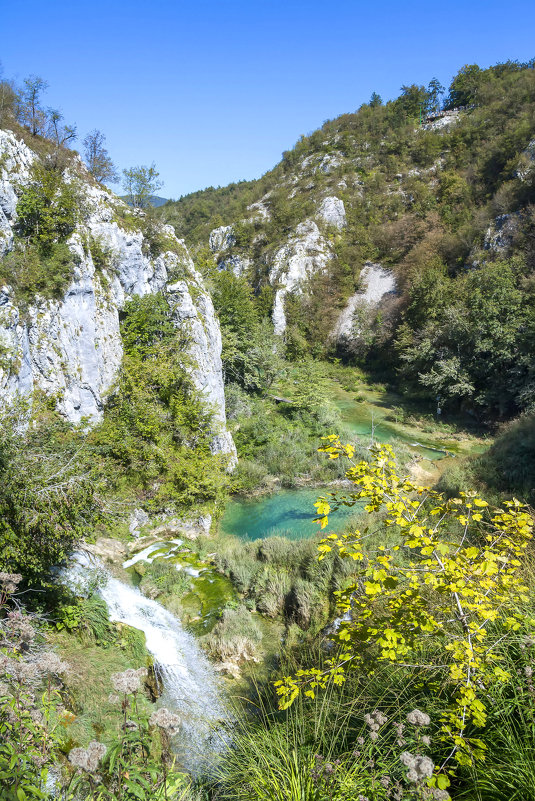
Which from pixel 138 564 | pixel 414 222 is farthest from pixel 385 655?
pixel 414 222

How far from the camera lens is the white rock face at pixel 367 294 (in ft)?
111

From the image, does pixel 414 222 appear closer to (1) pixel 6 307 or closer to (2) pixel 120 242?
(2) pixel 120 242

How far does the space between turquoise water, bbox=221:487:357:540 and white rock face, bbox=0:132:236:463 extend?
2247 mm

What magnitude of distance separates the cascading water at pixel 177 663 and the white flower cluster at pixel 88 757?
3452mm

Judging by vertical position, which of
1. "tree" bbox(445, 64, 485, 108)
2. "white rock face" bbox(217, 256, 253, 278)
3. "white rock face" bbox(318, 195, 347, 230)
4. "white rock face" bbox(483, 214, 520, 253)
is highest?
"tree" bbox(445, 64, 485, 108)

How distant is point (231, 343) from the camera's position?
22891mm

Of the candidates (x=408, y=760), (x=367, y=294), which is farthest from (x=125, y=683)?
(x=367, y=294)

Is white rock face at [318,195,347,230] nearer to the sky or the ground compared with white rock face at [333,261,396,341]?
nearer to the sky

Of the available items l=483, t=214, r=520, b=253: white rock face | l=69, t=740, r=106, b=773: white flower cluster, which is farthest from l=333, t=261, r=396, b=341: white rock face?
l=69, t=740, r=106, b=773: white flower cluster

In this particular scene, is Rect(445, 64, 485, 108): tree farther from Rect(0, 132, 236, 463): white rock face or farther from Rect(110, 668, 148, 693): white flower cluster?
Rect(110, 668, 148, 693): white flower cluster

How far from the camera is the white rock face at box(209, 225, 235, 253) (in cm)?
4537

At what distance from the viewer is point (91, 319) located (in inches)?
508

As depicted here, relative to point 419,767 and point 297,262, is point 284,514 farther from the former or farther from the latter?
point 297,262

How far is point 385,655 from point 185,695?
217 inches
